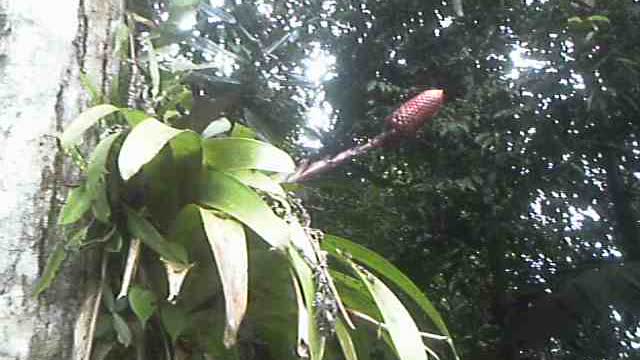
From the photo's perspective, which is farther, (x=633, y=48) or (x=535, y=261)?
(x=535, y=261)

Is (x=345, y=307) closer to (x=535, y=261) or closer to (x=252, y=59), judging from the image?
(x=252, y=59)

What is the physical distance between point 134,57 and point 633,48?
1.59m

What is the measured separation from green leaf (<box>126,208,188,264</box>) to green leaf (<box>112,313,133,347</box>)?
0.08 metres

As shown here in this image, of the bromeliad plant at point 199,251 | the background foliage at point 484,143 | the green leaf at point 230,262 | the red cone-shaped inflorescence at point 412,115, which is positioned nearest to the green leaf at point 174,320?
the bromeliad plant at point 199,251

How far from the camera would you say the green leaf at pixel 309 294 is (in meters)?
0.80

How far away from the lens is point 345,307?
0.96 metres

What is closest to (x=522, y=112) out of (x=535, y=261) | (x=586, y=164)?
(x=586, y=164)

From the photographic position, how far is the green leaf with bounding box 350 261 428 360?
0.85m

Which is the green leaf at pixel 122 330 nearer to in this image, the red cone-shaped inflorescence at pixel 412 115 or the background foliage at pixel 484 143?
the red cone-shaped inflorescence at pixel 412 115

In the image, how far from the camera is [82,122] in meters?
0.78

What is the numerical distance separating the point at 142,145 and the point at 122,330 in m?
0.20

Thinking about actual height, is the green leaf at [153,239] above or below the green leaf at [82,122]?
below

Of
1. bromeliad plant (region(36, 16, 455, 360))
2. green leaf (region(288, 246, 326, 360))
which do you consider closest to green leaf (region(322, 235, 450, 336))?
bromeliad plant (region(36, 16, 455, 360))

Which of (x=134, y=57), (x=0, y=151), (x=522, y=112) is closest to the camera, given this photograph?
(x=0, y=151)
